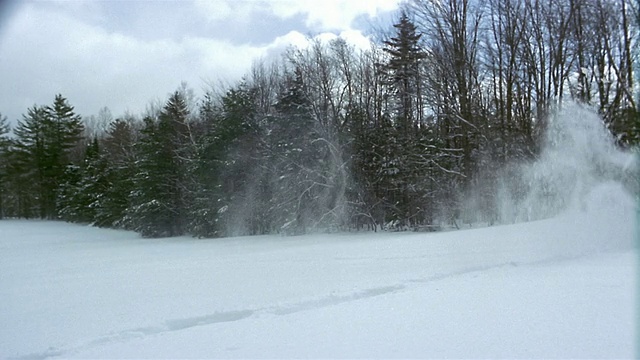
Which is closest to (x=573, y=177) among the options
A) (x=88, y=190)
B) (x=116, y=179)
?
(x=116, y=179)

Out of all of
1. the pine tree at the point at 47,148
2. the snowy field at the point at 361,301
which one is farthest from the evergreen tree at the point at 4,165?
the snowy field at the point at 361,301

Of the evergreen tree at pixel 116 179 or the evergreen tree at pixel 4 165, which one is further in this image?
the evergreen tree at pixel 4 165

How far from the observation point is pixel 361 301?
22.4 feet

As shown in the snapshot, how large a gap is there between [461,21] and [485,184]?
8056 mm

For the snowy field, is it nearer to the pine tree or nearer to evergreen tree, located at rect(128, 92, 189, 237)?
evergreen tree, located at rect(128, 92, 189, 237)

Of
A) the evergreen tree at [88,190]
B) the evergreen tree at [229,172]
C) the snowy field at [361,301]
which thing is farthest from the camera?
the evergreen tree at [88,190]

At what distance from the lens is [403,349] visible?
4695mm

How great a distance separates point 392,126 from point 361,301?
13911 millimetres

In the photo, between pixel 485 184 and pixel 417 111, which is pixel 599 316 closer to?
pixel 485 184

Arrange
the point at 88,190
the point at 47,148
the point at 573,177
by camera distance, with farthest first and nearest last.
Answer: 1. the point at 47,148
2. the point at 88,190
3. the point at 573,177

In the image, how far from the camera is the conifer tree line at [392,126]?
16.9m

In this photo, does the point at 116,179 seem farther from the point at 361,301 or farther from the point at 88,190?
the point at 361,301

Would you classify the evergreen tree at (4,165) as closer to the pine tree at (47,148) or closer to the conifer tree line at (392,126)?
the pine tree at (47,148)

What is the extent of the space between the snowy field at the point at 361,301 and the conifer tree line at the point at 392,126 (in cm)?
603
